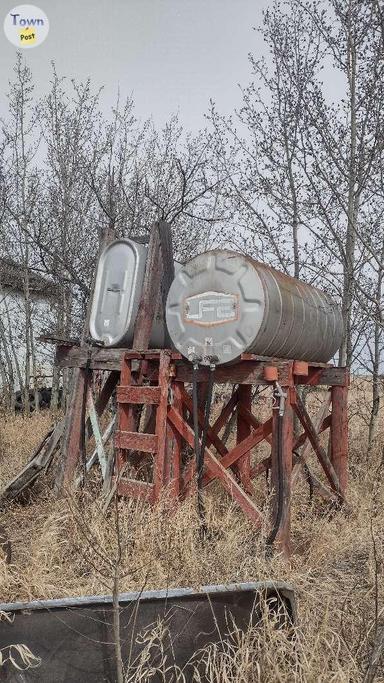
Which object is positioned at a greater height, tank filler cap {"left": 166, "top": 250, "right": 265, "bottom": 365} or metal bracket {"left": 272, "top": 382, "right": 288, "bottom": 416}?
tank filler cap {"left": 166, "top": 250, "right": 265, "bottom": 365}

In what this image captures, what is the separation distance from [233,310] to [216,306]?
0.59ft

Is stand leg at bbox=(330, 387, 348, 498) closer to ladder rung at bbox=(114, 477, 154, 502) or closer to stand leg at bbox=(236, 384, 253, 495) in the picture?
stand leg at bbox=(236, 384, 253, 495)

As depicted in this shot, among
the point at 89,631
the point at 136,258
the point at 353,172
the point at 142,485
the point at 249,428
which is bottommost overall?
the point at 89,631

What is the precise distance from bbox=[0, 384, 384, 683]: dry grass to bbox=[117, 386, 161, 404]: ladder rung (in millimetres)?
983

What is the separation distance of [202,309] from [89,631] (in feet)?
9.41

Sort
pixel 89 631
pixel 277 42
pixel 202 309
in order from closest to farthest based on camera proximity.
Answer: pixel 89 631 → pixel 202 309 → pixel 277 42

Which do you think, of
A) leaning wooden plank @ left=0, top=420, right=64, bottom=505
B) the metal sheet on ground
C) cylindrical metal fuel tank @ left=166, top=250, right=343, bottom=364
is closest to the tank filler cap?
cylindrical metal fuel tank @ left=166, top=250, right=343, bottom=364

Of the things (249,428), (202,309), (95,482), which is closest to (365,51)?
(202,309)

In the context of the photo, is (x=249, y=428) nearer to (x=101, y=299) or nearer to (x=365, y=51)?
(x=101, y=299)

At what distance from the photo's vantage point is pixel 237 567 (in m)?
4.21

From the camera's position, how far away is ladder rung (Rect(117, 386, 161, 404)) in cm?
539

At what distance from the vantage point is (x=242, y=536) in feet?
15.4

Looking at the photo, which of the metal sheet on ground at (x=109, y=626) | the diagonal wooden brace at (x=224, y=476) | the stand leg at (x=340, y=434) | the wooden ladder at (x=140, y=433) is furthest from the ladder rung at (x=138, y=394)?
the metal sheet on ground at (x=109, y=626)

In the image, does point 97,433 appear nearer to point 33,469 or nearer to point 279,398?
point 33,469
